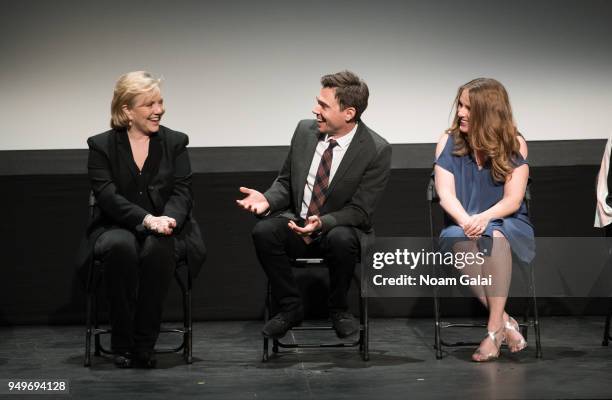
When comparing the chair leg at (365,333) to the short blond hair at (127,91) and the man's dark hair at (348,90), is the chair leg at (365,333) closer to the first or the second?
the man's dark hair at (348,90)

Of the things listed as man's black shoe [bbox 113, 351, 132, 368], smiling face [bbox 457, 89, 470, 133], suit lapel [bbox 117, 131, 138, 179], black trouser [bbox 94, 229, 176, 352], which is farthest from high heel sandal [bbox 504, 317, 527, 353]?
suit lapel [bbox 117, 131, 138, 179]

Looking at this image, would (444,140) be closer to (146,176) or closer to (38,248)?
(146,176)

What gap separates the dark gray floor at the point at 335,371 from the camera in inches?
149

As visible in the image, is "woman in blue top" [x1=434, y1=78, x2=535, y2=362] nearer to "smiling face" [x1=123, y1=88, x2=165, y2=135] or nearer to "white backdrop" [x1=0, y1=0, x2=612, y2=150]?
"white backdrop" [x1=0, y1=0, x2=612, y2=150]

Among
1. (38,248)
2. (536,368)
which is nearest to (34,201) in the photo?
(38,248)

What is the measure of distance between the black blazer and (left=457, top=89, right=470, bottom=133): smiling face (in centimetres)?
126

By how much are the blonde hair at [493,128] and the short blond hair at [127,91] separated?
4.59ft

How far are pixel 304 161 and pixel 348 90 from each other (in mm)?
375

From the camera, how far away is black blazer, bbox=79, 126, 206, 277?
4410 millimetres

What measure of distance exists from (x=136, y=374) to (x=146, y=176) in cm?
88

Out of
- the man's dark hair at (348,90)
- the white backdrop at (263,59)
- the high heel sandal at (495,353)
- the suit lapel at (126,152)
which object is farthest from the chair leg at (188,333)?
the white backdrop at (263,59)

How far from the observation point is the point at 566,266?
18.4 ft

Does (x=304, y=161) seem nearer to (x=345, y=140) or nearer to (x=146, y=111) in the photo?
(x=345, y=140)

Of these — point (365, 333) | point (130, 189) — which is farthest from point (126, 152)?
point (365, 333)
